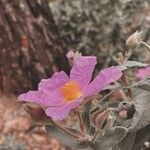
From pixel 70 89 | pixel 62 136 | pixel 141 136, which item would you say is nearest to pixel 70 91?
pixel 70 89

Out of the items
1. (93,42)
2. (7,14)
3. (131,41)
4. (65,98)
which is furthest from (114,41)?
(65,98)

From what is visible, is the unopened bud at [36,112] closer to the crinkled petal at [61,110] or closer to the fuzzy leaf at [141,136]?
the crinkled petal at [61,110]

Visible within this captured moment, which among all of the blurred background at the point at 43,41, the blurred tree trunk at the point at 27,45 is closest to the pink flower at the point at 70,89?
the blurred background at the point at 43,41

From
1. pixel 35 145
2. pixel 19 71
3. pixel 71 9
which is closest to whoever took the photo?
pixel 35 145

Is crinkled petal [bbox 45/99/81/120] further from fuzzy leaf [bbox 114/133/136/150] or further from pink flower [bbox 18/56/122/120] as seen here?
fuzzy leaf [bbox 114/133/136/150]

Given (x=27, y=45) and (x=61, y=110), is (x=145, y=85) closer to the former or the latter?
(x=61, y=110)

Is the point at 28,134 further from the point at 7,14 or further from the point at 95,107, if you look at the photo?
the point at 95,107
